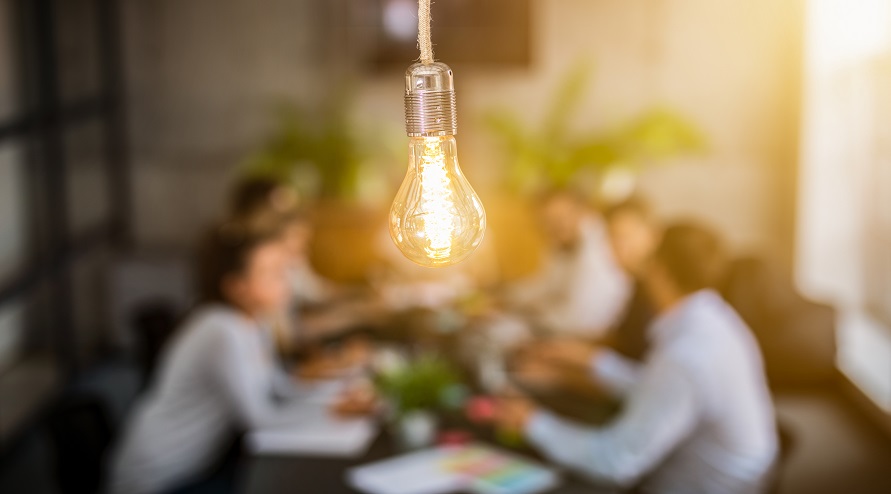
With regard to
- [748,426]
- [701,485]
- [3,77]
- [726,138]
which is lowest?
[701,485]

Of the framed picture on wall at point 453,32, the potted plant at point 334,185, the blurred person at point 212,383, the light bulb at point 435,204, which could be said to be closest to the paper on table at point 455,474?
the blurred person at point 212,383

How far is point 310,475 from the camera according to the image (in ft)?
10.6

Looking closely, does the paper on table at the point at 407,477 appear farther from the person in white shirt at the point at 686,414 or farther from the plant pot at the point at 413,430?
the person in white shirt at the point at 686,414

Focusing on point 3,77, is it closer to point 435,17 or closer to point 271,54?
point 271,54

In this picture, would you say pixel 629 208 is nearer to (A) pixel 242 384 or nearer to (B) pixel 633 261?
(B) pixel 633 261

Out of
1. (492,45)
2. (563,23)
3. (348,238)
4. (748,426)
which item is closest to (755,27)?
(563,23)

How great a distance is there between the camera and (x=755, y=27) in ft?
23.0

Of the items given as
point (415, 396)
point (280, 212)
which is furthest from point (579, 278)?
point (415, 396)

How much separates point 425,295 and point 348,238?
168 cm

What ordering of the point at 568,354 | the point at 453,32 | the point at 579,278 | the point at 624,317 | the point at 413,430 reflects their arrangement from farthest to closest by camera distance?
the point at 453,32, the point at 579,278, the point at 624,317, the point at 568,354, the point at 413,430

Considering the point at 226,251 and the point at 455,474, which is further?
the point at 226,251

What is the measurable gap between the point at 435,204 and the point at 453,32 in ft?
17.6

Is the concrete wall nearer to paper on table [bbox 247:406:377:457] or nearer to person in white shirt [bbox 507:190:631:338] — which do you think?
person in white shirt [bbox 507:190:631:338]

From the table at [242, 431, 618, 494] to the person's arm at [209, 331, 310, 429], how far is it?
12.9 inches
